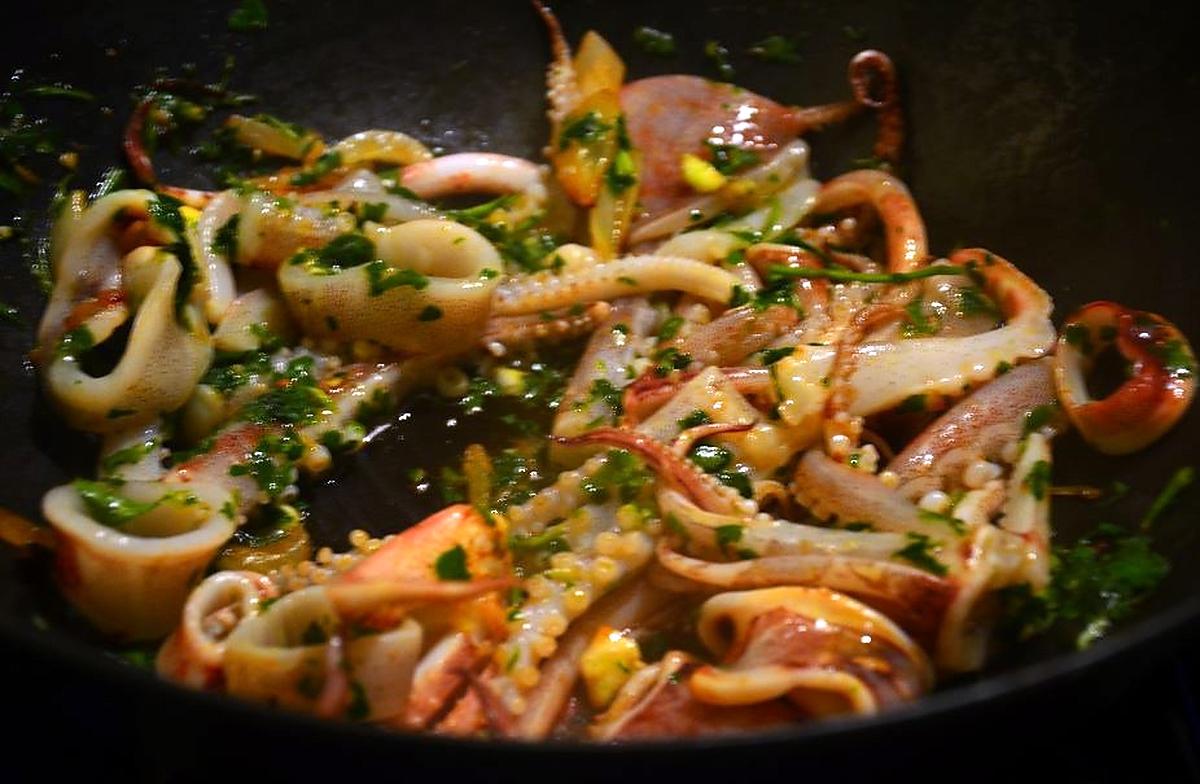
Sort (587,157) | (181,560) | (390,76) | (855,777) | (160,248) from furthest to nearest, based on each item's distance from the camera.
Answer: (390,76) < (587,157) < (160,248) < (181,560) < (855,777)

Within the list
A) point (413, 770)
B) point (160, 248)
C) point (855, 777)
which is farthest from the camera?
point (160, 248)

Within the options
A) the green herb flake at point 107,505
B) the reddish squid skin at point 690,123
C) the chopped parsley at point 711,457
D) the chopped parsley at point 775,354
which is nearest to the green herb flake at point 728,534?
the chopped parsley at point 711,457

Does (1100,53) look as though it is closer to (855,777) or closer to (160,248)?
(855,777)

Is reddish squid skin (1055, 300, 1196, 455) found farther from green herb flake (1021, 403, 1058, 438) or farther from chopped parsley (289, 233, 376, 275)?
chopped parsley (289, 233, 376, 275)

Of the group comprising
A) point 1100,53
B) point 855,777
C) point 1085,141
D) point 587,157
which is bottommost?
point 855,777

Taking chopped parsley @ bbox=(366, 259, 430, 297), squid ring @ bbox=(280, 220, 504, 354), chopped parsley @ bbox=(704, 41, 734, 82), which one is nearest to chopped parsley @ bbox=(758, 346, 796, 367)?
squid ring @ bbox=(280, 220, 504, 354)

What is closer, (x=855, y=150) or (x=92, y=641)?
(x=92, y=641)

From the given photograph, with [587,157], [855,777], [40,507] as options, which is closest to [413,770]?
[855,777]
